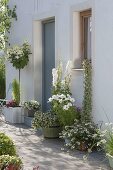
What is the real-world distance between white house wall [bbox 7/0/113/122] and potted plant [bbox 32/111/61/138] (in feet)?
2.18

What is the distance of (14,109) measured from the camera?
1210cm

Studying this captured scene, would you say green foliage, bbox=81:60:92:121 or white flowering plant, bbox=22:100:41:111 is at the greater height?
green foliage, bbox=81:60:92:121

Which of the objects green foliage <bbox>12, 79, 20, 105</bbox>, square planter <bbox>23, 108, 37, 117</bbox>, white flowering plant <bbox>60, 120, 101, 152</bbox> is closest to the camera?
white flowering plant <bbox>60, 120, 101, 152</bbox>

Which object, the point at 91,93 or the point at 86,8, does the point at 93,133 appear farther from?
the point at 86,8

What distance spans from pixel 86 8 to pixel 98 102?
209 cm

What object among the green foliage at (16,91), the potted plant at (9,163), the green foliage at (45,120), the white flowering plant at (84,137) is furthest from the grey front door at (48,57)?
the potted plant at (9,163)

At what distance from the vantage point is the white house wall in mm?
8445

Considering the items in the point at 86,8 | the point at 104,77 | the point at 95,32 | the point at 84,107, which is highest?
the point at 86,8

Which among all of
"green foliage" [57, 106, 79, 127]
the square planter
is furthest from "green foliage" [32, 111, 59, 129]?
the square planter

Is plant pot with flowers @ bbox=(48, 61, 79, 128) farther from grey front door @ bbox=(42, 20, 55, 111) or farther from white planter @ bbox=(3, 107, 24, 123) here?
white planter @ bbox=(3, 107, 24, 123)

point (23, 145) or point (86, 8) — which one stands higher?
point (86, 8)

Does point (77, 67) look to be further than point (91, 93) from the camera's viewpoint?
Yes

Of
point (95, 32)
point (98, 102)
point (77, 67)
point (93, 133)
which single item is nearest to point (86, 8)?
point (95, 32)

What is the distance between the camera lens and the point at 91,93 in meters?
9.01
